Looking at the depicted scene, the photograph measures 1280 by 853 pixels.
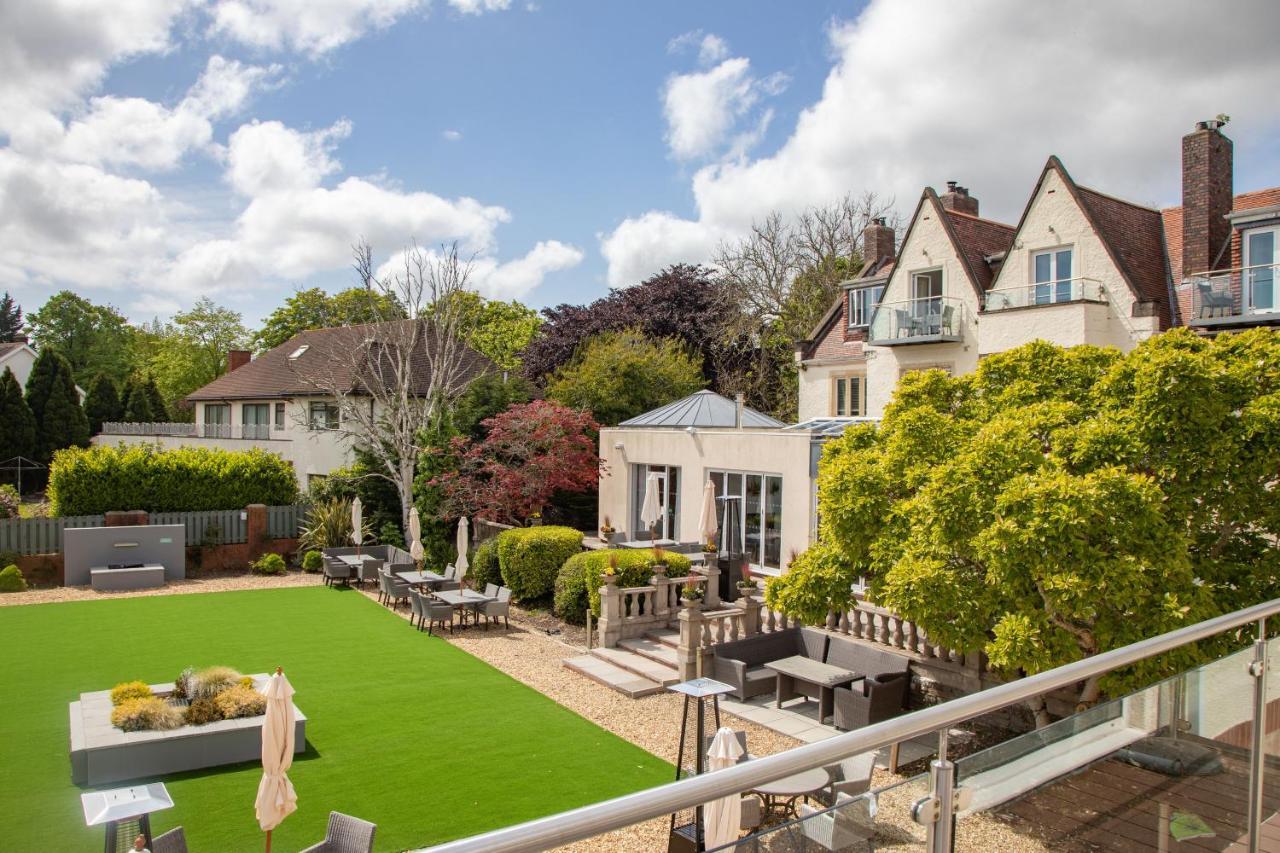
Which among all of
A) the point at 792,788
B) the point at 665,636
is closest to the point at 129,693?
the point at 665,636

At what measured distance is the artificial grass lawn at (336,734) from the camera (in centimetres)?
1004

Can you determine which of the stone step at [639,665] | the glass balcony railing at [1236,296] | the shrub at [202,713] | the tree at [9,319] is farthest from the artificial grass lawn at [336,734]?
the tree at [9,319]

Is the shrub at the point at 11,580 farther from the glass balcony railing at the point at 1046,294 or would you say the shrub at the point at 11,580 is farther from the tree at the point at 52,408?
the tree at the point at 52,408

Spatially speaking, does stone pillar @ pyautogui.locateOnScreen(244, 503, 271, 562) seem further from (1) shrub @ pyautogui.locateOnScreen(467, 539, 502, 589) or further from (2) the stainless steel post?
(2) the stainless steel post

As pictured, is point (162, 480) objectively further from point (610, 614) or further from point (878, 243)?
point (878, 243)

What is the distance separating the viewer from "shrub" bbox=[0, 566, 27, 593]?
24.2 m

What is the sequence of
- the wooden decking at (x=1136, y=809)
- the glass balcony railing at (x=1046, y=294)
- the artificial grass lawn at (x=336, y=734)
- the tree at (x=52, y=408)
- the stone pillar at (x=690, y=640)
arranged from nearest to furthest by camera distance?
1. the wooden decking at (x=1136, y=809)
2. the artificial grass lawn at (x=336, y=734)
3. the stone pillar at (x=690, y=640)
4. the glass balcony railing at (x=1046, y=294)
5. the tree at (x=52, y=408)

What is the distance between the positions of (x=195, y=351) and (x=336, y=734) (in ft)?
219

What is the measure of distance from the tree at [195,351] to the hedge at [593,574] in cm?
5801

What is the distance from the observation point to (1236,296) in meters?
22.3

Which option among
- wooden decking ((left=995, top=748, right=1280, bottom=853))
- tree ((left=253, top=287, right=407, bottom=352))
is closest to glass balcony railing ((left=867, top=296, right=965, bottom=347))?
wooden decking ((left=995, top=748, right=1280, bottom=853))

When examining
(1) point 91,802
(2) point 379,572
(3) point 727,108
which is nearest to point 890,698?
(1) point 91,802

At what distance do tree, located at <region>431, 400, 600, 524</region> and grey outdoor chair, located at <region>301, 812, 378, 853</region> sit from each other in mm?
→ 18036

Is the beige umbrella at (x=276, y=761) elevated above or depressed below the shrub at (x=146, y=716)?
above
